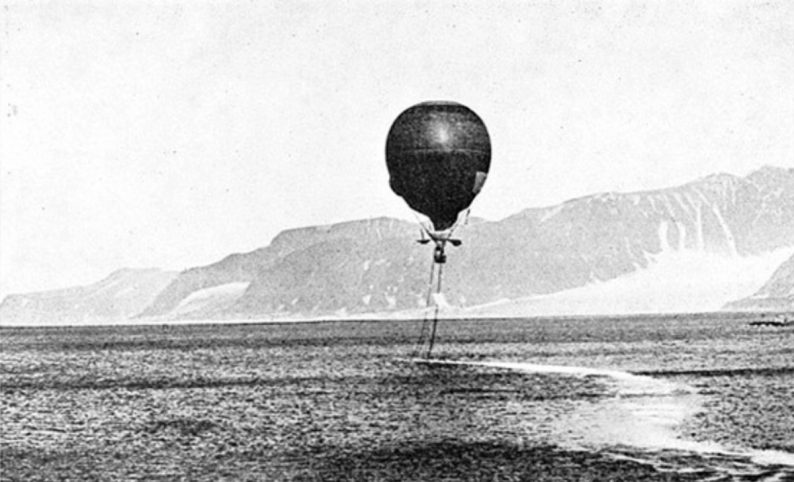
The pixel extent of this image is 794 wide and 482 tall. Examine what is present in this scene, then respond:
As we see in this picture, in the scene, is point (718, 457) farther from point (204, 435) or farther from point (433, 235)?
point (204, 435)

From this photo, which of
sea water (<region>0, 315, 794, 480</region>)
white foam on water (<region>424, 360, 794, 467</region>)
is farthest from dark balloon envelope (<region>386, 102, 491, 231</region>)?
white foam on water (<region>424, 360, 794, 467</region>)

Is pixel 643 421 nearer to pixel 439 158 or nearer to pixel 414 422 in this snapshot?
pixel 414 422

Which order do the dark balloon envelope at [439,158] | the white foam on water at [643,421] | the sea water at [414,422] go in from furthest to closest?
the dark balloon envelope at [439,158], the white foam on water at [643,421], the sea water at [414,422]

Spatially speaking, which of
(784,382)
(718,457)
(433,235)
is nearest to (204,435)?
(433,235)

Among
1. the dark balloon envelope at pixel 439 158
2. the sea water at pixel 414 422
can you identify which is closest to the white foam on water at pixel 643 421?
the sea water at pixel 414 422

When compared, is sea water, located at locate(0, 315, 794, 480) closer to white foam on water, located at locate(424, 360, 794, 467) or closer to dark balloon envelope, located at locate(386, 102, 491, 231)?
white foam on water, located at locate(424, 360, 794, 467)

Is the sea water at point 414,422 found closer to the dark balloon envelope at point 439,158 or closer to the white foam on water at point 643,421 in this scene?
the white foam on water at point 643,421
